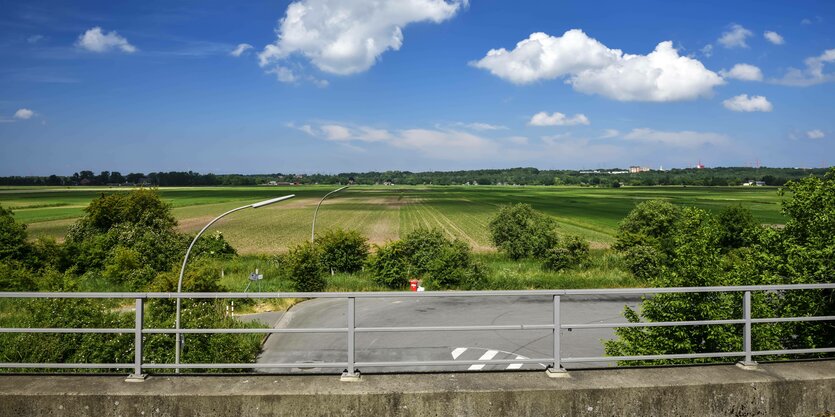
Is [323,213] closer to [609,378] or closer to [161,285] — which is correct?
[161,285]

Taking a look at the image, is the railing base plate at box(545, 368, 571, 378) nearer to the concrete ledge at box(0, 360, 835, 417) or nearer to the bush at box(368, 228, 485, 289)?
the concrete ledge at box(0, 360, 835, 417)

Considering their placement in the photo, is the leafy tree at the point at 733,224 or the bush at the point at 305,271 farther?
the leafy tree at the point at 733,224

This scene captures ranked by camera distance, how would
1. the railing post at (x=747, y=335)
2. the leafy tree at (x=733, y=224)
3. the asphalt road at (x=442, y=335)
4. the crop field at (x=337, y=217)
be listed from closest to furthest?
the railing post at (x=747, y=335) < the asphalt road at (x=442, y=335) < the leafy tree at (x=733, y=224) < the crop field at (x=337, y=217)

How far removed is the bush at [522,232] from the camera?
58.5 meters

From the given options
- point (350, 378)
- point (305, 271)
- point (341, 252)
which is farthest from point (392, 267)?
point (350, 378)

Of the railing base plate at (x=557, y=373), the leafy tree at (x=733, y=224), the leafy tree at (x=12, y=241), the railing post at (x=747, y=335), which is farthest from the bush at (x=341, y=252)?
the railing post at (x=747, y=335)

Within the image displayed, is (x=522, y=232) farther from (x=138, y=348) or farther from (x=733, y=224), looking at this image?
(x=138, y=348)

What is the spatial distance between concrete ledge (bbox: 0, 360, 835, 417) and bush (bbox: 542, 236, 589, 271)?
46.7 metres

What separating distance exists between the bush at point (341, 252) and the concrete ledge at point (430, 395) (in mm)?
45502

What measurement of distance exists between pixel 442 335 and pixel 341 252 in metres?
25.7

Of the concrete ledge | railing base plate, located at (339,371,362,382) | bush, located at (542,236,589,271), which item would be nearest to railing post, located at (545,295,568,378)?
the concrete ledge

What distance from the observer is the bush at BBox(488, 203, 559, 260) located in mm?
58537

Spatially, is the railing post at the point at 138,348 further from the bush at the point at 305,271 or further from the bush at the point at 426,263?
the bush at the point at 426,263

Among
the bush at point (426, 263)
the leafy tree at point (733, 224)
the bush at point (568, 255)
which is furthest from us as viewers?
the leafy tree at point (733, 224)
